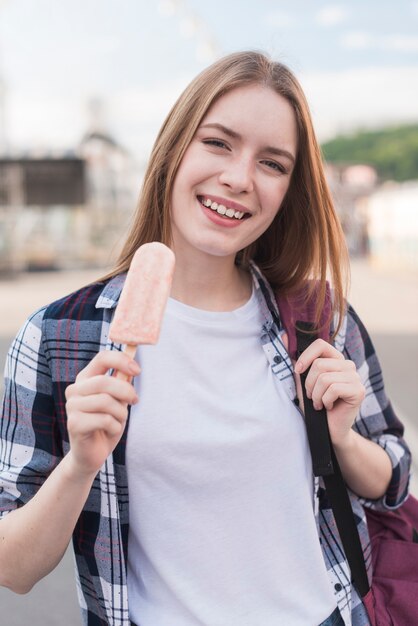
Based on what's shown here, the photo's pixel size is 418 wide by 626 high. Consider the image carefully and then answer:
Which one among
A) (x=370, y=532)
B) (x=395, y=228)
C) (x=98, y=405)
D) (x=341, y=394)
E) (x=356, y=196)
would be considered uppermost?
(x=98, y=405)

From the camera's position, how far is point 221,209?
1.75 metres

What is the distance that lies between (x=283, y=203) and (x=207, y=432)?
0.72 m

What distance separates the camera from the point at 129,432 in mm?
1590

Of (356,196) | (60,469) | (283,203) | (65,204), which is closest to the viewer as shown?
(60,469)

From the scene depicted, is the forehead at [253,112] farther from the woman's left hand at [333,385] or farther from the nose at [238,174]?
the woman's left hand at [333,385]

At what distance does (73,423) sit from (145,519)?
1.30 feet

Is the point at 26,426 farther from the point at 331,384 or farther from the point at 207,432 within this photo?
the point at 331,384

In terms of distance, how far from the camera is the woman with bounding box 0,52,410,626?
1.59 meters

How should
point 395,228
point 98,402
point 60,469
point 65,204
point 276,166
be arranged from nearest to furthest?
point 98,402 < point 60,469 < point 276,166 < point 65,204 < point 395,228

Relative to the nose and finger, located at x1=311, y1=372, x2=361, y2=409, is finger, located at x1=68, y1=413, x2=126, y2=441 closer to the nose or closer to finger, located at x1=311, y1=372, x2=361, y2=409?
finger, located at x1=311, y1=372, x2=361, y2=409

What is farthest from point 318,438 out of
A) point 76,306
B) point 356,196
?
point 356,196

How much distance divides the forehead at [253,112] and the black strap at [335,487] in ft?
1.89

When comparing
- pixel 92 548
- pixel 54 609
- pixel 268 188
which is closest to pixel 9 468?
pixel 92 548

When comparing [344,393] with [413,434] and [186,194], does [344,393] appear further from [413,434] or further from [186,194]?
[413,434]
